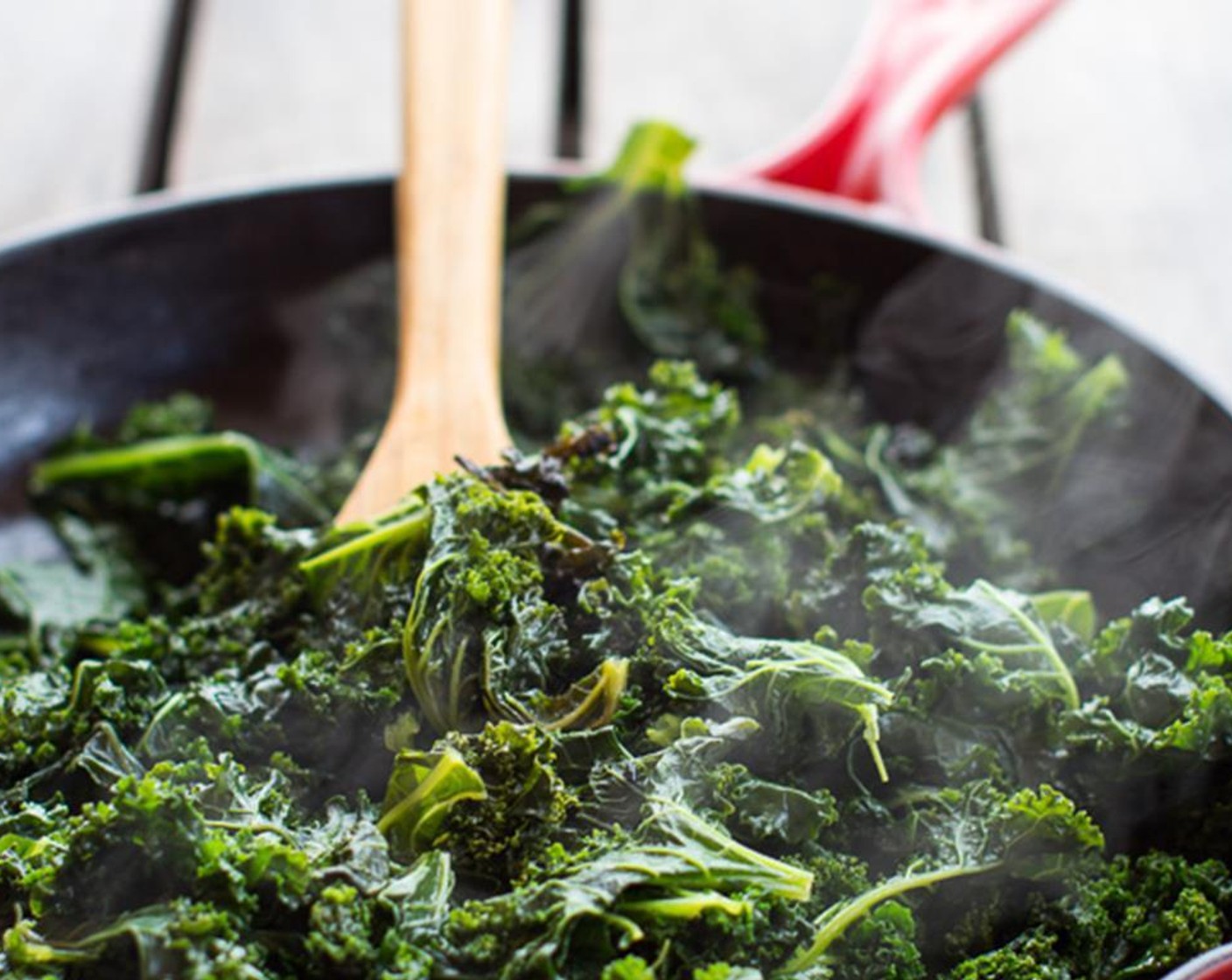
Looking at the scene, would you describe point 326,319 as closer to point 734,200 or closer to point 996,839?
point 734,200

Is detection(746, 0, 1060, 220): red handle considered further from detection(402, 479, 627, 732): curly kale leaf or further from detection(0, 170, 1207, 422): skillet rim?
detection(402, 479, 627, 732): curly kale leaf

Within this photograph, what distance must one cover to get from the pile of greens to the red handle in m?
1.05

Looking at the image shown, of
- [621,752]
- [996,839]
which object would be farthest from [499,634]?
[996,839]

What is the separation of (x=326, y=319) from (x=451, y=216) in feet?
1.79

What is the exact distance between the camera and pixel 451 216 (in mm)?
2941

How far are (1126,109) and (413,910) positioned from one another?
3.90m

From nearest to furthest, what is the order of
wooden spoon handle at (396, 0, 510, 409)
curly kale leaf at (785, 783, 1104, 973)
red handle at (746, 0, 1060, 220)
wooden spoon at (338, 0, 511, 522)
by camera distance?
curly kale leaf at (785, 783, 1104, 973) → wooden spoon at (338, 0, 511, 522) → wooden spoon handle at (396, 0, 510, 409) → red handle at (746, 0, 1060, 220)

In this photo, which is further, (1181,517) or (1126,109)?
(1126,109)

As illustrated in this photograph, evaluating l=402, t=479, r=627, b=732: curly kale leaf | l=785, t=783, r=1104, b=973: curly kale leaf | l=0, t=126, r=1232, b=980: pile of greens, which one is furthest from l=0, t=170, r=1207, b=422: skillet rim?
l=402, t=479, r=627, b=732: curly kale leaf

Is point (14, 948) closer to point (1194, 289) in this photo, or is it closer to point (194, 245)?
point (194, 245)

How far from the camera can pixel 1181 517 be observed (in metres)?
2.62

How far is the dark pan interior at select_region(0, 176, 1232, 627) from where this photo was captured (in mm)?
2949

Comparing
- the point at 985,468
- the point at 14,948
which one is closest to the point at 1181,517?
the point at 985,468

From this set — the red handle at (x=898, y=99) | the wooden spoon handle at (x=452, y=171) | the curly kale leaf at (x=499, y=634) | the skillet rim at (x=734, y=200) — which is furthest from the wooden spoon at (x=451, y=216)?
the red handle at (x=898, y=99)
